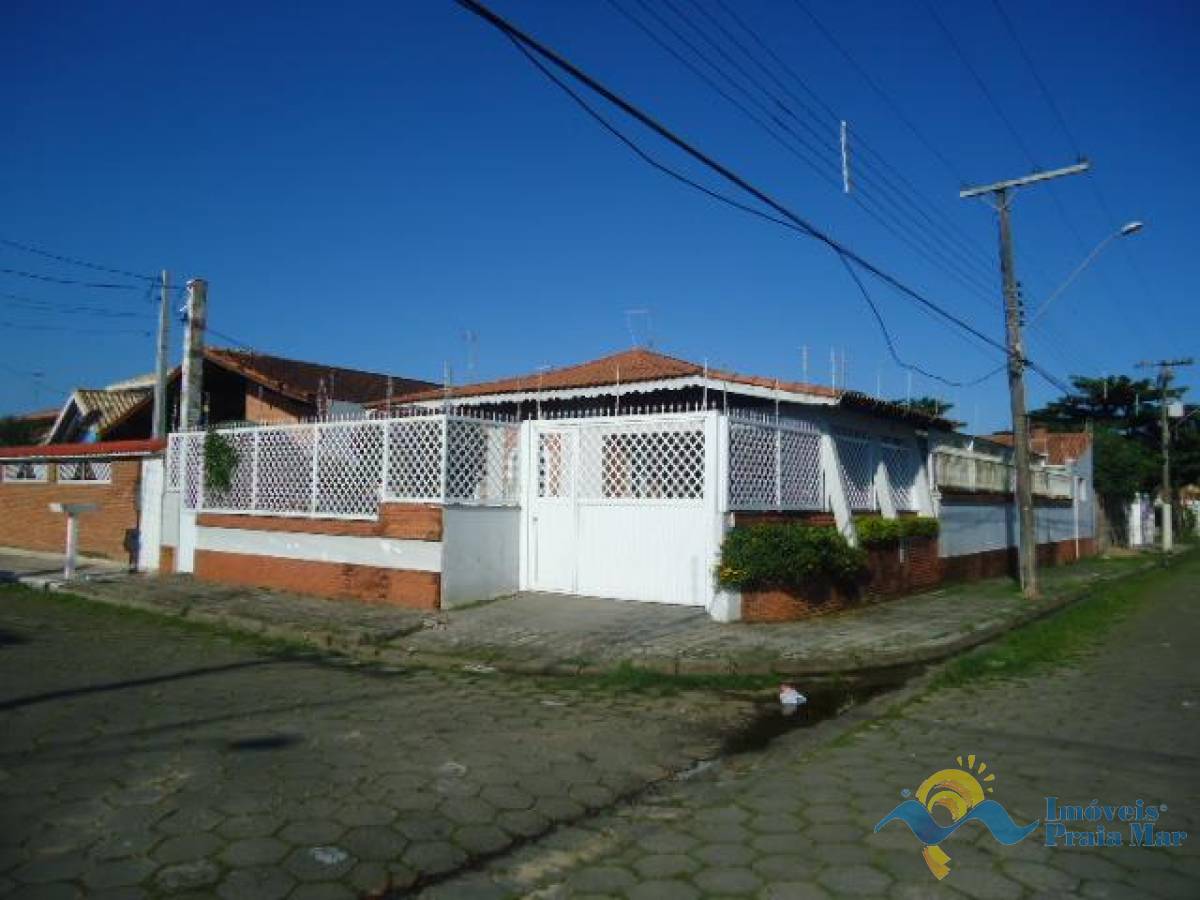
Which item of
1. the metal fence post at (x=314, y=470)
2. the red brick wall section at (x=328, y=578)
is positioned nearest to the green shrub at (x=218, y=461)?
the red brick wall section at (x=328, y=578)

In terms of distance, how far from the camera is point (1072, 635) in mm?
10312

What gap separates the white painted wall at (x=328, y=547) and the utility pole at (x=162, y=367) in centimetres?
695

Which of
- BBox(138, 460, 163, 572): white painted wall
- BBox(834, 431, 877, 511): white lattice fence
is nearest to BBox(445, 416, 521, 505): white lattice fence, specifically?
BBox(834, 431, 877, 511): white lattice fence

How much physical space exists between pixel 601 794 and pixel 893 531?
9.04 meters

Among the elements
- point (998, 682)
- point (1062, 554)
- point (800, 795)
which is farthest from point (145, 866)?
point (1062, 554)

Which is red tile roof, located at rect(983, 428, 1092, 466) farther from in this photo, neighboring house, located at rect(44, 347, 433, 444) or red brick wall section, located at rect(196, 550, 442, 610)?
red brick wall section, located at rect(196, 550, 442, 610)

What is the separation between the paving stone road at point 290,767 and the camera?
3406 mm

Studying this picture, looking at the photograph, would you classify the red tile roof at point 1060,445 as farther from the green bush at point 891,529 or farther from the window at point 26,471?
the window at point 26,471

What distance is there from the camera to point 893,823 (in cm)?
389

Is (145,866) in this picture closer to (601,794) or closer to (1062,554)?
(601,794)

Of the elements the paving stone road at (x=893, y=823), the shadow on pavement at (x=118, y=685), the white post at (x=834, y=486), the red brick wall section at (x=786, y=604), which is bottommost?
the paving stone road at (x=893, y=823)

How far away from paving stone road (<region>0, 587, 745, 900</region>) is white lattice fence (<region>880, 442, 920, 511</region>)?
800 cm

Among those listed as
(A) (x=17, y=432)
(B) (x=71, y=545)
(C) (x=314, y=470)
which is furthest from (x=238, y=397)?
(A) (x=17, y=432)

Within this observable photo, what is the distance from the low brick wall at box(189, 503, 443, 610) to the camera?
10141 mm
